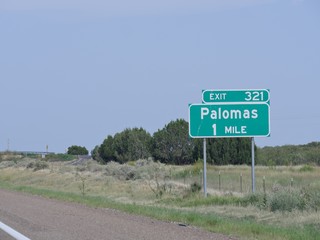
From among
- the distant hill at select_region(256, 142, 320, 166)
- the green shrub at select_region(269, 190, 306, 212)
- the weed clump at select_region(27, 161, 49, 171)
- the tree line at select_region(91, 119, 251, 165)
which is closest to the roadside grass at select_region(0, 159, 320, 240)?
the green shrub at select_region(269, 190, 306, 212)

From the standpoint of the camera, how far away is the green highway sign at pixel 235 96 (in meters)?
29.6

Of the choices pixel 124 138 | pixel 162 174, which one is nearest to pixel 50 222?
pixel 162 174

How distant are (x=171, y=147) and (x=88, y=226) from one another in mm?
74925

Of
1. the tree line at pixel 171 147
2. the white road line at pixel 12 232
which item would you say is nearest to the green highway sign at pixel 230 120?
the white road line at pixel 12 232

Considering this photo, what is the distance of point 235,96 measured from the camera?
97.3ft

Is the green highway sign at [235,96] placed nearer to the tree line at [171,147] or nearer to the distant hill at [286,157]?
the tree line at [171,147]

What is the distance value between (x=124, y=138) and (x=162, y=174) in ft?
148

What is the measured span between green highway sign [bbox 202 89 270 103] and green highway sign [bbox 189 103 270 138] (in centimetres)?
23

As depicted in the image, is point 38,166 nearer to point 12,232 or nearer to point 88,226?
point 88,226

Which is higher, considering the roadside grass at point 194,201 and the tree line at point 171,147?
the tree line at point 171,147

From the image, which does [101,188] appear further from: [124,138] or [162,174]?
[124,138]

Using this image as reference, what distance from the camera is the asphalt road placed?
49.4 ft

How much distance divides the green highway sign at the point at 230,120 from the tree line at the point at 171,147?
4320 centimetres

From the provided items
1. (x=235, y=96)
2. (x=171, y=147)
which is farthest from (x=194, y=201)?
(x=171, y=147)
